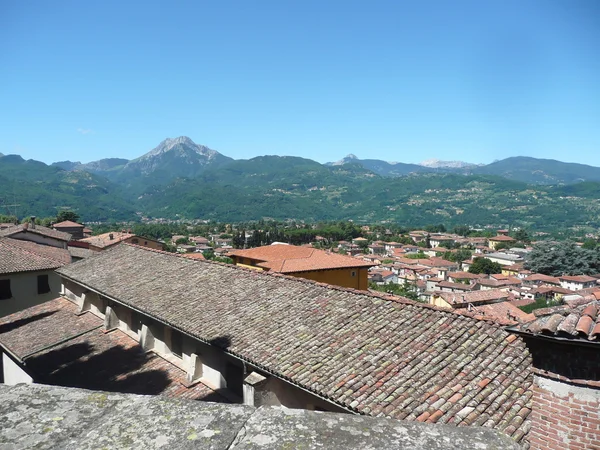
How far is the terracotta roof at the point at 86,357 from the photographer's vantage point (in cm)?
1153

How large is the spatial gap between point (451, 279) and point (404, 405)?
92.0 metres

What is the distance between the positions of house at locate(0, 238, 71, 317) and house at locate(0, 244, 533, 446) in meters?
11.1

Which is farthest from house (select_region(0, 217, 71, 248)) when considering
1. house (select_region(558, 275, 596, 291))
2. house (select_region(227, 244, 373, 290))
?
house (select_region(558, 275, 596, 291))

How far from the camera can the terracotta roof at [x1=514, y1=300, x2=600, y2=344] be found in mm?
4066

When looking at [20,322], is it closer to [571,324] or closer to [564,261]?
[571,324]

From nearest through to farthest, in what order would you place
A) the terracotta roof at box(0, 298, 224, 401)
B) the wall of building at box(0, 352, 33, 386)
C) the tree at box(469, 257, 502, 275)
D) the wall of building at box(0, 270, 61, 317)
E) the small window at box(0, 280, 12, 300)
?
the terracotta roof at box(0, 298, 224, 401)
the wall of building at box(0, 352, 33, 386)
the small window at box(0, 280, 12, 300)
the wall of building at box(0, 270, 61, 317)
the tree at box(469, 257, 502, 275)

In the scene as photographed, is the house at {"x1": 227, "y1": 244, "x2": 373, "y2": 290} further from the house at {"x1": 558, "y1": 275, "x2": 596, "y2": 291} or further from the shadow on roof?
the house at {"x1": 558, "y1": 275, "x2": 596, "y2": 291}

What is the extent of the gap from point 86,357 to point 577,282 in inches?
3419

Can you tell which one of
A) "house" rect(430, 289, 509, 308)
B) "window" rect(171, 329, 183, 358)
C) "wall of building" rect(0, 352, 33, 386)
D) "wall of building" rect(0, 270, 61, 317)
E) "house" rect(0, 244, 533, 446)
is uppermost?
"house" rect(0, 244, 533, 446)

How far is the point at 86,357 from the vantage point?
13984 millimetres

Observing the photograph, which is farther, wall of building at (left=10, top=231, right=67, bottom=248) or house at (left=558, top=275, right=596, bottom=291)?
house at (left=558, top=275, right=596, bottom=291)

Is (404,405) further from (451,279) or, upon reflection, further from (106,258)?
(451,279)

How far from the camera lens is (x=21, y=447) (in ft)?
5.29

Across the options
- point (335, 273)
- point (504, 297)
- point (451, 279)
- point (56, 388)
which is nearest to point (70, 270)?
point (335, 273)
